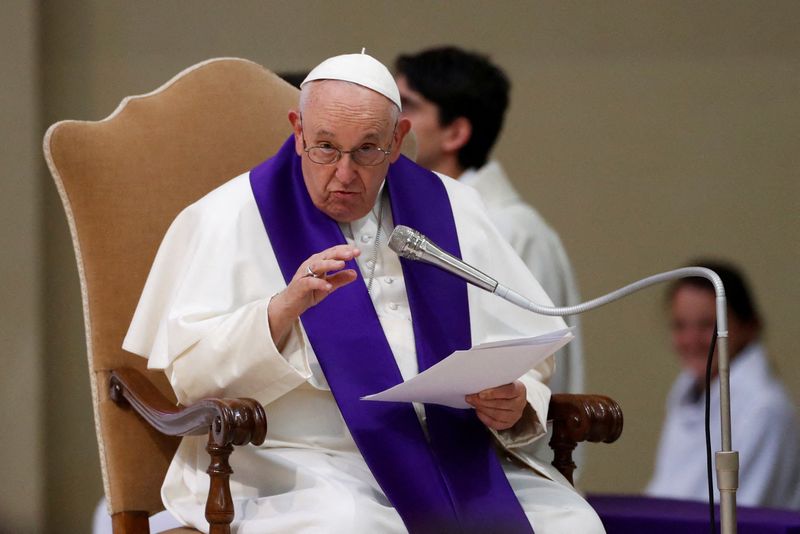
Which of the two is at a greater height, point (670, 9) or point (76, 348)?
point (670, 9)

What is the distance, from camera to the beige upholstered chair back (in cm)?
330

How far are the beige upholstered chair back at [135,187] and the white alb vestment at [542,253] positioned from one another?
1466 mm

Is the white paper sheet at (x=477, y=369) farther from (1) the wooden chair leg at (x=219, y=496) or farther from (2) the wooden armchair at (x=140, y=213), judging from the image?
(2) the wooden armchair at (x=140, y=213)

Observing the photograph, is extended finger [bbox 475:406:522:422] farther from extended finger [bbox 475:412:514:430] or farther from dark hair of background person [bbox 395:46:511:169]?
dark hair of background person [bbox 395:46:511:169]

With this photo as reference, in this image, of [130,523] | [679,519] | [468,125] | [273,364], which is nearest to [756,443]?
[679,519]

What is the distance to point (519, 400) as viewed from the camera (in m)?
2.92

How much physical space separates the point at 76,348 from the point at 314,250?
3.79m

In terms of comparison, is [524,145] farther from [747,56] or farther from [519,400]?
[519,400]

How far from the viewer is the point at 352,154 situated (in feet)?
9.91

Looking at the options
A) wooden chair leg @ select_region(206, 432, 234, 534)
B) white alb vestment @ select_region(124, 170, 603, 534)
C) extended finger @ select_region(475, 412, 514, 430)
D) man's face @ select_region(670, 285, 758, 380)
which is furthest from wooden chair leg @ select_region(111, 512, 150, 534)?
man's face @ select_region(670, 285, 758, 380)

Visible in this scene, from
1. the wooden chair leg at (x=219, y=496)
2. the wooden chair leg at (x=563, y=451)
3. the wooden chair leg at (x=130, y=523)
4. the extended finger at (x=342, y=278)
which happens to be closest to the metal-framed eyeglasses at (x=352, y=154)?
the extended finger at (x=342, y=278)

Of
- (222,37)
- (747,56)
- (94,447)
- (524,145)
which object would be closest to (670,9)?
(747,56)

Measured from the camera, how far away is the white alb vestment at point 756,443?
220 inches

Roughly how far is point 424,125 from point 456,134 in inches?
6.0
